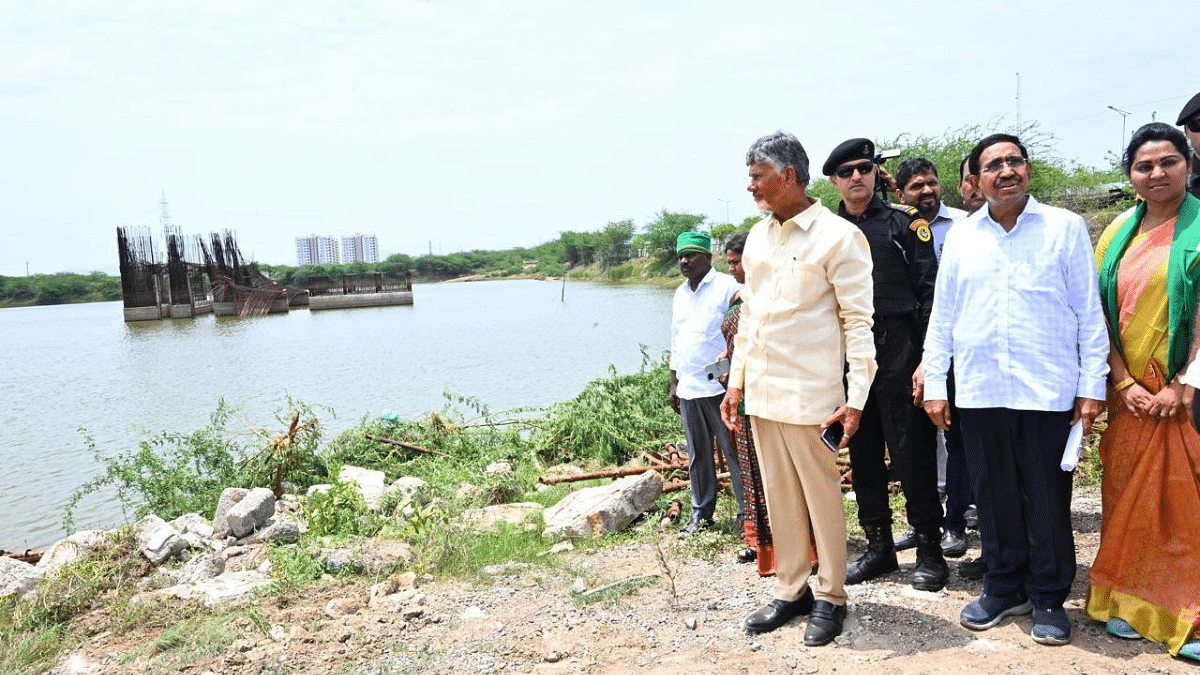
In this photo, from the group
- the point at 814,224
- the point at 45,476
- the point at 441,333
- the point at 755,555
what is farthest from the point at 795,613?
the point at 441,333

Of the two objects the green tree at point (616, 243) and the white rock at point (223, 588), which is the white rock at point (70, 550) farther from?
the green tree at point (616, 243)

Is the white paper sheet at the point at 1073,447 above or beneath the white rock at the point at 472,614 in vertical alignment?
above

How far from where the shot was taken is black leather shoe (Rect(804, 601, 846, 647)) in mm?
2951

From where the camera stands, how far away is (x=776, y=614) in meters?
3.13

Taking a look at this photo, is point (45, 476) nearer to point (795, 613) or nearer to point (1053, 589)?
point (795, 613)

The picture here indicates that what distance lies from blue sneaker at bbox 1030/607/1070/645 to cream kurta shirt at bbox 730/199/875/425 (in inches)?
38.4

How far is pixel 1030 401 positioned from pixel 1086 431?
216 mm

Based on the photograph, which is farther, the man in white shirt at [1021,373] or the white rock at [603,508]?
the white rock at [603,508]

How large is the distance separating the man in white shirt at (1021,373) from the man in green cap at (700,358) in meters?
1.76

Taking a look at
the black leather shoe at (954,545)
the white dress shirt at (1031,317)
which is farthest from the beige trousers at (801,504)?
the black leather shoe at (954,545)

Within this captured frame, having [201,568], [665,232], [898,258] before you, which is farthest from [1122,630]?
[665,232]

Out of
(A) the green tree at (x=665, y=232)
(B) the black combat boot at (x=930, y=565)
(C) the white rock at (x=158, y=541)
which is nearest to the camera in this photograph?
(B) the black combat boot at (x=930, y=565)

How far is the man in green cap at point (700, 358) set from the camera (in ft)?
15.5

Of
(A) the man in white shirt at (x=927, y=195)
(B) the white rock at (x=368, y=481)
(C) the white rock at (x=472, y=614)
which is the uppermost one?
(A) the man in white shirt at (x=927, y=195)
